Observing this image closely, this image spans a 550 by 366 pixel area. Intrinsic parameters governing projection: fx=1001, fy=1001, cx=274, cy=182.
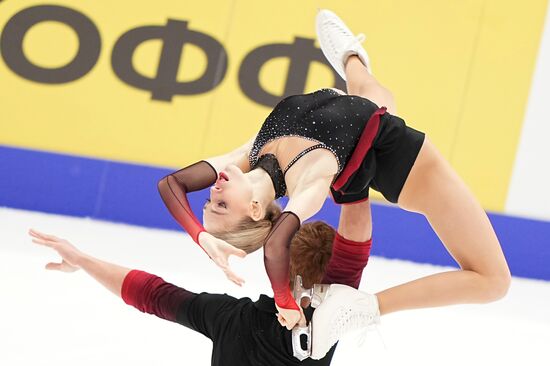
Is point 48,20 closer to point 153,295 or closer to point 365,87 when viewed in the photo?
point 365,87

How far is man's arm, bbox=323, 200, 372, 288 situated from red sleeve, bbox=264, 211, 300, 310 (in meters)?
0.35

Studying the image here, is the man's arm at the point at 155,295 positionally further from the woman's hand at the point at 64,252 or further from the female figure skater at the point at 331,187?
the female figure skater at the point at 331,187

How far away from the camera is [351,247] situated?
2.69 m

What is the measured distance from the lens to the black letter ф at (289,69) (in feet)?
16.2

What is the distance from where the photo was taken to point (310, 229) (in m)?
2.62

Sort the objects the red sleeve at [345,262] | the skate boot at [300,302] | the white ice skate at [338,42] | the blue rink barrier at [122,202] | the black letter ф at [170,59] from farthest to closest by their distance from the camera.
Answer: the black letter ф at [170,59] < the blue rink barrier at [122,202] < the white ice skate at [338,42] < the red sleeve at [345,262] < the skate boot at [300,302]

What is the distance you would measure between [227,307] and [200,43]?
8.62ft

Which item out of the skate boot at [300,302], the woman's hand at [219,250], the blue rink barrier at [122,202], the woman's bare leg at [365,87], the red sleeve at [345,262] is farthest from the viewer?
the blue rink barrier at [122,202]

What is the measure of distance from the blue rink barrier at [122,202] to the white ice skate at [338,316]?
2164mm

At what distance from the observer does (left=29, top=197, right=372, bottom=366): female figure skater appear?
2.41 metres

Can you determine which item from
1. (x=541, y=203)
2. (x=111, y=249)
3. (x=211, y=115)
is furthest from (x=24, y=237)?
Answer: (x=541, y=203)

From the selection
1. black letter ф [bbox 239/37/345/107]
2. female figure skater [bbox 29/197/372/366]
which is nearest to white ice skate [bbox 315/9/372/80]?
female figure skater [bbox 29/197/372/366]

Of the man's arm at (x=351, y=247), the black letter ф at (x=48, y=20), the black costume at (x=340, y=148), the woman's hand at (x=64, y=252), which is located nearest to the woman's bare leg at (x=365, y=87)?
the black costume at (x=340, y=148)

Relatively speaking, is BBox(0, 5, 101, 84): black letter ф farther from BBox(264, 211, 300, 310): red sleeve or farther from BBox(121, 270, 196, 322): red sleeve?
BBox(264, 211, 300, 310): red sleeve
